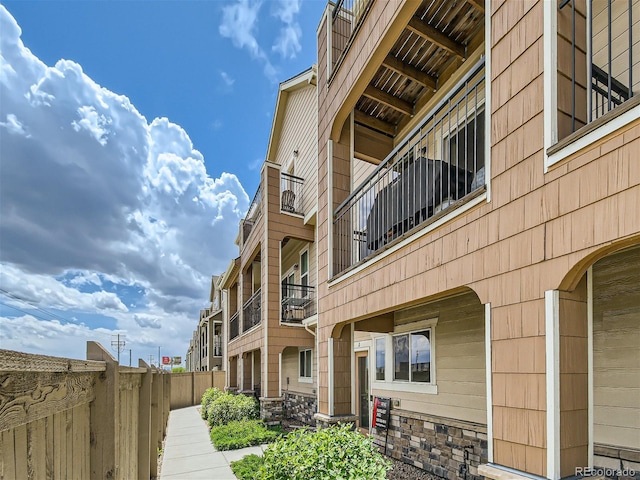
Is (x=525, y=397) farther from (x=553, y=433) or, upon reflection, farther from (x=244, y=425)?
(x=244, y=425)

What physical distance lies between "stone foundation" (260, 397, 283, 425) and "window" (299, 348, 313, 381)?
4.26ft

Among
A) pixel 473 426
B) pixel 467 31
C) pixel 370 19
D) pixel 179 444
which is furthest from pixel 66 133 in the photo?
pixel 473 426

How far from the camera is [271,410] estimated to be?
9.80 meters

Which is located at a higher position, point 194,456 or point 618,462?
point 618,462

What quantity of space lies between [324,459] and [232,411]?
777 cm

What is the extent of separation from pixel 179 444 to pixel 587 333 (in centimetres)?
918

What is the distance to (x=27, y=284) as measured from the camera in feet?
68.3

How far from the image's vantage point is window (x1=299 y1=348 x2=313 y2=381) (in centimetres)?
1105

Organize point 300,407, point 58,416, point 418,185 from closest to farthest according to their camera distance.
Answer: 1. point 58,416
2. point 418,185
3. point 300,407

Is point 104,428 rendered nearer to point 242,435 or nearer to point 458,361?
point 458,361

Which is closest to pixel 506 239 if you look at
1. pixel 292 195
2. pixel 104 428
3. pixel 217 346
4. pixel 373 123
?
pixel 104 428

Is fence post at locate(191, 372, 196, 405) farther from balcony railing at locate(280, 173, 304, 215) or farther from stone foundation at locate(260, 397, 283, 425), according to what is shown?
balcony railing at locate(280, 173, 304, 215)

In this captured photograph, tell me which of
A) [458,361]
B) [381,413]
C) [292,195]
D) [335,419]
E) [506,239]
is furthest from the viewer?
[292,195]

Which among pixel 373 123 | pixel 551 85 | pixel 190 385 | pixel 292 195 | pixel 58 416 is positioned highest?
pixel 373 123
